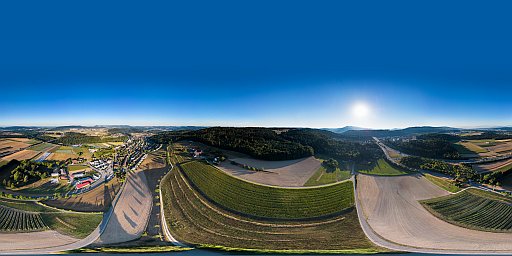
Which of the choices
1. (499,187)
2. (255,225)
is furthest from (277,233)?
(499,187)

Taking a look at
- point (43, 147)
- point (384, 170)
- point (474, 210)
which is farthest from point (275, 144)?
point (43, 147)

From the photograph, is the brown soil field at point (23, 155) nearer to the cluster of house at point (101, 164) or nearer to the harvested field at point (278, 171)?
the cluster of house at point (101, 164)

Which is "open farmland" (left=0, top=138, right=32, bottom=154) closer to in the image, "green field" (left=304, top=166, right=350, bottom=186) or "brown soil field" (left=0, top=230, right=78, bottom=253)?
"brown soil field" (left=0, top=230, right=78, bottom=253)

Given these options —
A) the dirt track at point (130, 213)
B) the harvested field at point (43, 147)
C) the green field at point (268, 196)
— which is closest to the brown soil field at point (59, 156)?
the harvested field at point (43, 147)

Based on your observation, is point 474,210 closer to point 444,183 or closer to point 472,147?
point 444,183

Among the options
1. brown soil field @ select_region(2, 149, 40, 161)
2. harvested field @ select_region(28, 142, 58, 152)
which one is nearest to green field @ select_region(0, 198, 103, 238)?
brown soil field @ select_region(2, 149, 40, 161)

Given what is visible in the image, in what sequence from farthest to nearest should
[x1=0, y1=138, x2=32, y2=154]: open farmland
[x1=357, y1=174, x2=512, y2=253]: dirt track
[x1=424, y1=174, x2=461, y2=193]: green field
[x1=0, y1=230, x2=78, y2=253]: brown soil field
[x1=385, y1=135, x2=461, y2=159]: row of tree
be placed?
[x1=0, y1=138, x2=32, y2=154]: open farmland < [x1=385, y1=135, x2=461, y2=159]: row of tree < [x1=424, y1=174, x2=461, y2=193]: green field < [x1=357, y1=174, x2=512, y2=253]: dirt track < [x1=0, y1=230, x2=78, y2=253]: brown soil field
